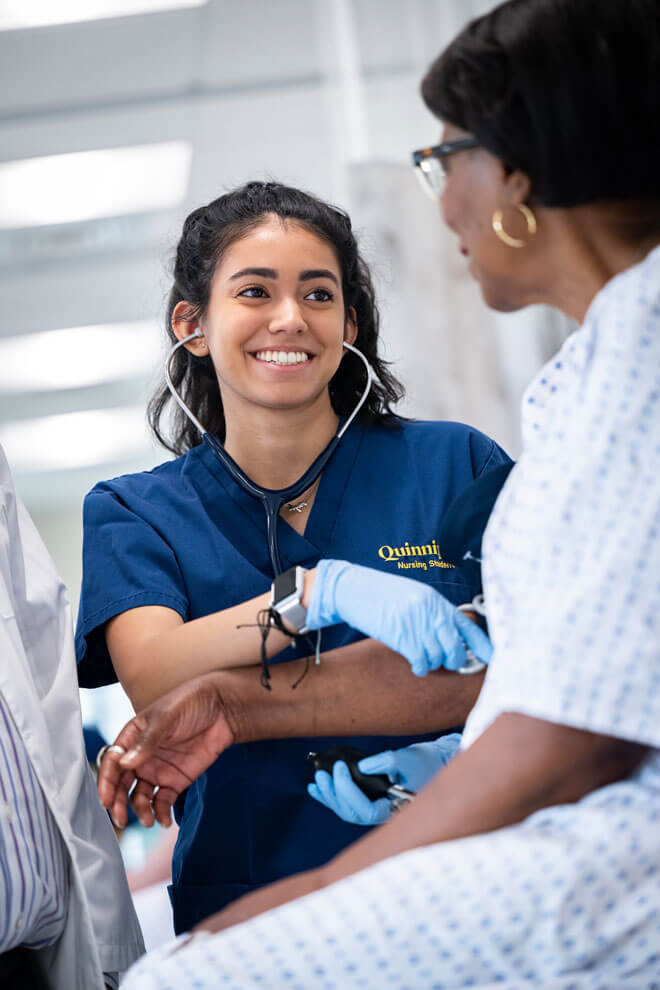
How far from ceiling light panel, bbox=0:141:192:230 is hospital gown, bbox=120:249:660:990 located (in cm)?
351

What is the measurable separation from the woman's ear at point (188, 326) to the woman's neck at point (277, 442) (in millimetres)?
155

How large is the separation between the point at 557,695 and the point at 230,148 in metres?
3.60

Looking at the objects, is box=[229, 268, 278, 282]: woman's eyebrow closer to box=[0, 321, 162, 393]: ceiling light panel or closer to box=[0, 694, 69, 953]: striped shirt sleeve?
box=[0, 694, 69, 953]: striped shirt sleeve

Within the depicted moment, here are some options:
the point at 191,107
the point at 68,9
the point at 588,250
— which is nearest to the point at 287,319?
the point at 588,250

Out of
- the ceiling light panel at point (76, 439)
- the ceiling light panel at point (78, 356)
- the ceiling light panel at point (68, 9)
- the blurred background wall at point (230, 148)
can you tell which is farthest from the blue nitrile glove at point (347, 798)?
the ceiling light panel at point (76, 439)

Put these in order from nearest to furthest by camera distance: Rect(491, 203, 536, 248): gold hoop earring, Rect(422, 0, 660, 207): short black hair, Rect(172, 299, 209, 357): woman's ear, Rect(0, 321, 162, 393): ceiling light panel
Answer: Rect(422, 0, 660, 207): short black hair → Rect(491, 203, 536, 248): gold hoop earring → Rect(172, 299, 209, 357): woman's ear → Rect(0, 321, 162, 393): ceiling light panel

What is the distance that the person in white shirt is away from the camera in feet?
3.89

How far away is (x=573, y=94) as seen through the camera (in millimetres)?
927

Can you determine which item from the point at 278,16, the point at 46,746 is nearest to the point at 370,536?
the point at 46,746

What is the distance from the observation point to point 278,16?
357 centimetres

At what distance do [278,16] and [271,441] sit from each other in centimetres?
243

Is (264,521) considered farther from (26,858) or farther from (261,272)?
(26,858)

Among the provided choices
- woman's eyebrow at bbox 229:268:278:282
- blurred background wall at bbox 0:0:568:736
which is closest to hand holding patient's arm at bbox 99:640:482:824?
woman's eyebrow at bbox 229:268:278:282

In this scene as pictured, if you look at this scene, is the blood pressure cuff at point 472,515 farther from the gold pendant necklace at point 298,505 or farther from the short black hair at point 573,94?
→ the short black hair at point 573,94
